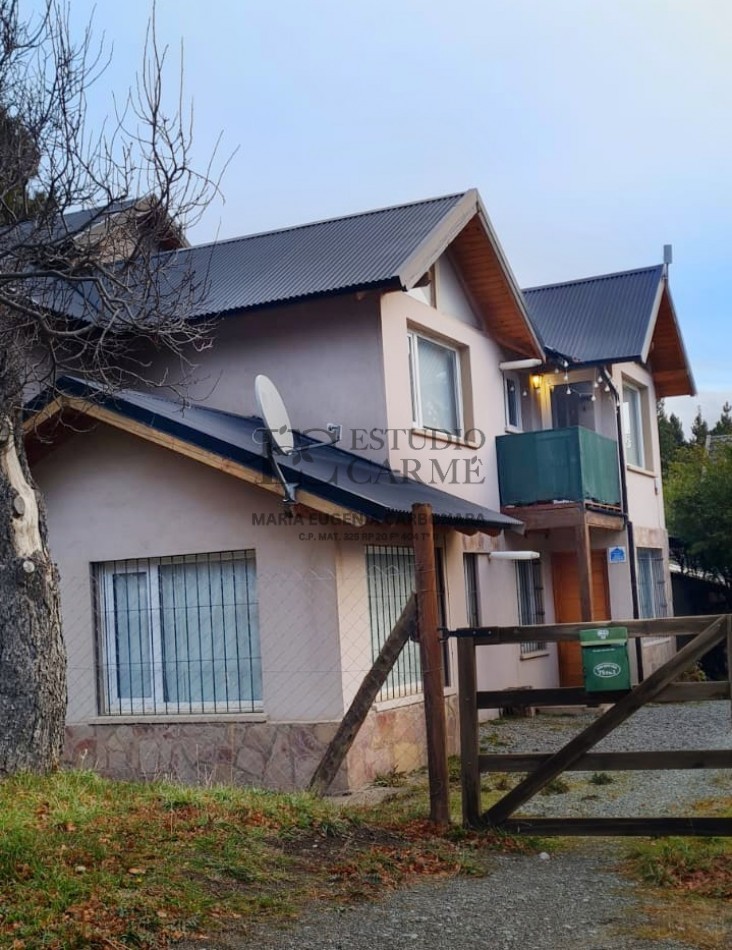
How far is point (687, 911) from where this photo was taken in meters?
5.76

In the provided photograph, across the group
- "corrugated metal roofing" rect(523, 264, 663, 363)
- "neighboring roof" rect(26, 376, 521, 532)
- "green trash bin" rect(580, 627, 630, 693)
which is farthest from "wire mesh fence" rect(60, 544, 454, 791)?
"corrugated metal roofing" rect(523, 264, 663, 363)

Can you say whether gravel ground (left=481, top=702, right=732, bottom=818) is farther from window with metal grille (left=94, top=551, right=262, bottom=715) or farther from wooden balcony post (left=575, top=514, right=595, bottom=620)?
window with metal grille (left=94, top=551, right=262, bottom=715)

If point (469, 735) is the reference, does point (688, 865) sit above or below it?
below

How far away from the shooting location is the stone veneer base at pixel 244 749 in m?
11.0

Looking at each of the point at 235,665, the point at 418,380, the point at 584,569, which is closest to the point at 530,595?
the point at 584,569

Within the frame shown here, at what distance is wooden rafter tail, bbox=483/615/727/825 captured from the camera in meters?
6.91

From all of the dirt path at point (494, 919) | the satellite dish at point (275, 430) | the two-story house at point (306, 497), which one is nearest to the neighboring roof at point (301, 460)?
the two-story house at point (306, 497)

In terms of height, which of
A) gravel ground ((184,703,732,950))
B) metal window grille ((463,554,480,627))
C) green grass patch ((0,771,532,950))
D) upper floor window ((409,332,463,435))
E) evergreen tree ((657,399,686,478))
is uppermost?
evergreen tree ((657,399,686,478))

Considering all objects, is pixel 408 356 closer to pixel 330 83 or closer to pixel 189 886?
pixel 330 83

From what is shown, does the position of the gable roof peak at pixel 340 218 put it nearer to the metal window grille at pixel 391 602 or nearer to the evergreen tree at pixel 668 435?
the metal window grille at pixel 391 602

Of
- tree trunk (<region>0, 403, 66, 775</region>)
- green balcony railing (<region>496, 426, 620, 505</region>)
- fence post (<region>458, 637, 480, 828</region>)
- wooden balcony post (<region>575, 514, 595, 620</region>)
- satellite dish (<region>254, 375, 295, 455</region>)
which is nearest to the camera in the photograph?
fence post (<region>458, 637, 480, 828</region>)

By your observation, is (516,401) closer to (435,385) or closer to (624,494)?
(624,494)

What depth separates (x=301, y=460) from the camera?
1191 centimetres

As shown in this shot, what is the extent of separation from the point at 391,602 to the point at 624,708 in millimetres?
5574
